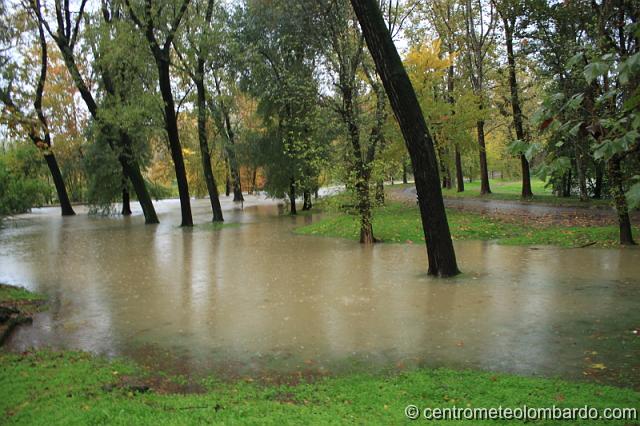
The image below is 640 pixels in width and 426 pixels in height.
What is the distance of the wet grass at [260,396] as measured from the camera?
3863 mm

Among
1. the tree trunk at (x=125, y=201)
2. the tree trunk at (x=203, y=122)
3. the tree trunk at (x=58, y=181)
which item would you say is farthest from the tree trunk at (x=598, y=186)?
the tree trunk at (x=58, y=181)

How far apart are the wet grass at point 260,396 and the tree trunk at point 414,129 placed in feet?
16.7

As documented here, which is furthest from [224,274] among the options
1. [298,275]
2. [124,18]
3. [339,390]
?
[124,18]

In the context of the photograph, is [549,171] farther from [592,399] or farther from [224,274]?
[224,274]

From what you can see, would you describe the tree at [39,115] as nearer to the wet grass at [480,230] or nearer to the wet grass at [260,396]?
the wet grass at [260,396]

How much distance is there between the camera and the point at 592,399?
4.00 metres

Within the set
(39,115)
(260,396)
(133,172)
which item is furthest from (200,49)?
(260,396)

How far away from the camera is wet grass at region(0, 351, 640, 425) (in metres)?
3.86

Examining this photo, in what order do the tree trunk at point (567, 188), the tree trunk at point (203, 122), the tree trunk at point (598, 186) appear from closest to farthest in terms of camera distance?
the tree trunk at point (203, 122), the tree trunk at point (598, 186), the tree trunk at point (567, 188)

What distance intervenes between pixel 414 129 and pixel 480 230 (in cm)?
805

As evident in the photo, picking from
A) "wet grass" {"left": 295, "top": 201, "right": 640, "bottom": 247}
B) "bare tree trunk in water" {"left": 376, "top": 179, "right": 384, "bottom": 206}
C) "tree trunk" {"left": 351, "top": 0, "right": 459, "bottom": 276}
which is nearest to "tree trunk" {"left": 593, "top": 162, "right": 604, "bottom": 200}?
"wet grass" {"left": 295, "top": 201, "right": 640, "bottom": 247}

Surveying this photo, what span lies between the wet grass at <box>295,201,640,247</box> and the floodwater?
1068mm

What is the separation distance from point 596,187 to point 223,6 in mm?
21606

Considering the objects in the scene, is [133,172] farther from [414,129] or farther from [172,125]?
[414,129]
